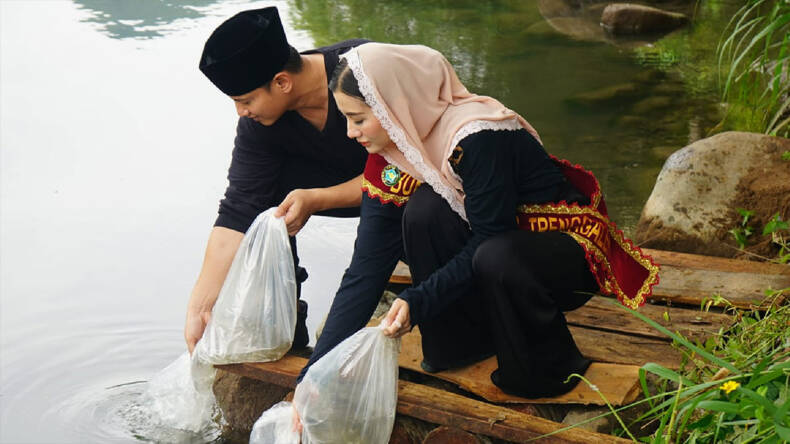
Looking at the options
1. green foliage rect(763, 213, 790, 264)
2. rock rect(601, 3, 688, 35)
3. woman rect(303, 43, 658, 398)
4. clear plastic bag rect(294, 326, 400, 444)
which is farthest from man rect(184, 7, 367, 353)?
rock rect(601, 3, 688, 35)

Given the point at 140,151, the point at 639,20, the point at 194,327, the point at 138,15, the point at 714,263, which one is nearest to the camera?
the point at 194,327

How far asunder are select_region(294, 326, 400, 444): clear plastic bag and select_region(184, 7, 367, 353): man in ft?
1.83

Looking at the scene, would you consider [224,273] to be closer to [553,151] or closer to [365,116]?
[365,116]

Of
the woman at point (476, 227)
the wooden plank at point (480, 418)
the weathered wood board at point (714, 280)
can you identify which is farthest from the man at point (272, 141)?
the wooden plank at point (480, 418)

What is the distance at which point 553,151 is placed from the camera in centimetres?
514

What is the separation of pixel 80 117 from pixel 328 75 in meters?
3.80

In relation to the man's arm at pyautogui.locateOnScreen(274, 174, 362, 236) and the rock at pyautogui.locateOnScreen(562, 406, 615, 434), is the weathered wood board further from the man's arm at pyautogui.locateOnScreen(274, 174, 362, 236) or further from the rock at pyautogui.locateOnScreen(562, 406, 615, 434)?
the rock at pyautogui.locateOnScreen(562, 406, 615, 434)

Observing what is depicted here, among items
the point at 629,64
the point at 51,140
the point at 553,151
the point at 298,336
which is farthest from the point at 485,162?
the point at 629,64

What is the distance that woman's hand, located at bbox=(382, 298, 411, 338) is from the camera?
7.06 feet

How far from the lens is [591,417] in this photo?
2316 millimetres

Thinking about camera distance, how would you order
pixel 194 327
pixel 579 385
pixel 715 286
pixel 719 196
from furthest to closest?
1. pixel 719 196
2. pixel 715 286
3. pixel 194 327
4. pixel 579 385

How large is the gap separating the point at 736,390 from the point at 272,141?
1.59 meters

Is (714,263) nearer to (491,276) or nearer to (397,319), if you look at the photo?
(491,276)

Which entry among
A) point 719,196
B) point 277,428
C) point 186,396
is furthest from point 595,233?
point 186,396
